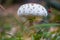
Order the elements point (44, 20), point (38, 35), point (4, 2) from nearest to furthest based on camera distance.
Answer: point (38, 35), point (44, 20), point (4, 2)

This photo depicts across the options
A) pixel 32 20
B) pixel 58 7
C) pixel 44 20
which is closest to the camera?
pixel 32 20

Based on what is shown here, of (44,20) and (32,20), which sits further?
(44,20)

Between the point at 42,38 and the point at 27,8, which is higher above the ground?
the point at 27,8

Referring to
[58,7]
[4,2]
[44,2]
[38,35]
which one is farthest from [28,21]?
[4,2]

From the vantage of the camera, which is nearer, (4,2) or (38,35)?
(38,35)

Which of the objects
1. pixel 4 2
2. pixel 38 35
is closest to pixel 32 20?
pixel 38 35

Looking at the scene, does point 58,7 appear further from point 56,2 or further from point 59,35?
point 59,35

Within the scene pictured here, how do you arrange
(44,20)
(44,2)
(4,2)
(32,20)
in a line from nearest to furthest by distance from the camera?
(32,20), (44,20), (44,2), (4,2)

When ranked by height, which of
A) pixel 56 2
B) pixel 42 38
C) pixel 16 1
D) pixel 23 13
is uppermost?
pixel 16 1

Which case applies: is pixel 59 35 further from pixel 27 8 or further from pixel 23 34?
pixel 27 8
